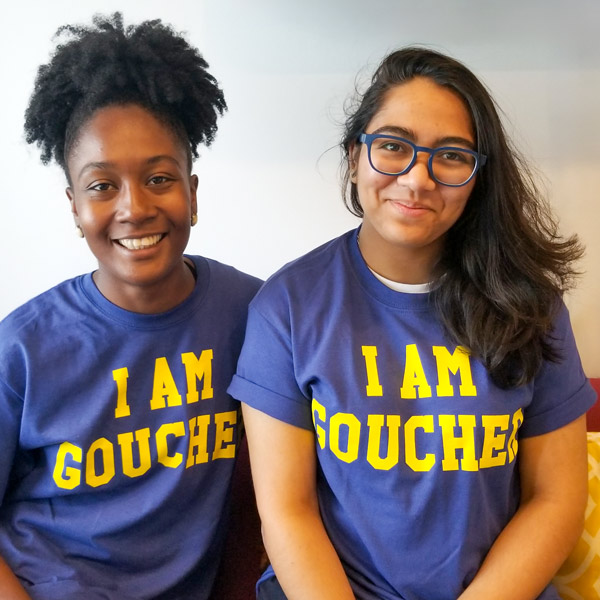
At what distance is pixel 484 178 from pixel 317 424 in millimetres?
494

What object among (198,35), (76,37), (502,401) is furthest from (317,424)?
(198,35)

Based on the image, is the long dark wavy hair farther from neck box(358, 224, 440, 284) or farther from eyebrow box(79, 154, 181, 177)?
eyebrow box(79, 154, 181, 177)

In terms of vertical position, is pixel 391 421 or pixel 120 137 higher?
pixel 120 137

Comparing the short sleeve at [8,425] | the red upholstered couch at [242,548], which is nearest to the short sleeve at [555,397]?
the red upholstered couch at [242,548]

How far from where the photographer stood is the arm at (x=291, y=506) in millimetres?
1001

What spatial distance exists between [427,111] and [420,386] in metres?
0.43

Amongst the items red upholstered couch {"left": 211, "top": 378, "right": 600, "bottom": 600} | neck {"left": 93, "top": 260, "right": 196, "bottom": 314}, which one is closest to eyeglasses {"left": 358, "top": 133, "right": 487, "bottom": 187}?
neck {"left": 93, "top": 260, "right": 196, "bottom": 314}

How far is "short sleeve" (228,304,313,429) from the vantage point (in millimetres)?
1032

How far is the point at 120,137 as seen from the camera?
103cm

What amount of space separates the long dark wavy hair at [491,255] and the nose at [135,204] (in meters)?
0.36

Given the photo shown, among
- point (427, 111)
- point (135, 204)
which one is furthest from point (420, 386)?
point (135, 204)

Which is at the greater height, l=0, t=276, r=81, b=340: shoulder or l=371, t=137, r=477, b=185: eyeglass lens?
l=371, t=137, r=477, b=185: eyeglass lens

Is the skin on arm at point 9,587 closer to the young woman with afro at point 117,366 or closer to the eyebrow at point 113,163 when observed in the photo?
the young woman with afro at point 117,366

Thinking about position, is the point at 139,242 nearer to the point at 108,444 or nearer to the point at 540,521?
the point at 108,444
